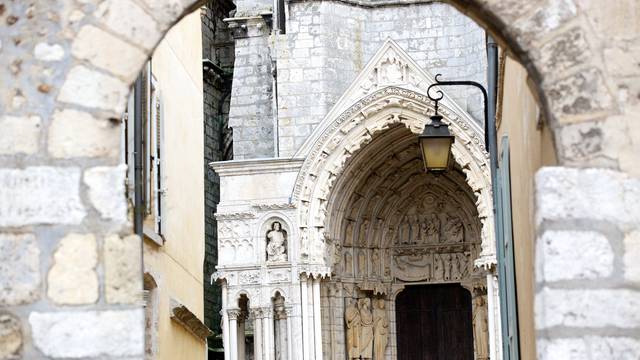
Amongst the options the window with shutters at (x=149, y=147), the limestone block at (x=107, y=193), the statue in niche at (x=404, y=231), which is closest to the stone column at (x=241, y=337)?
the statue in niche at (x=404, y=231)

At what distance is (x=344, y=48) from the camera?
83.8 ft

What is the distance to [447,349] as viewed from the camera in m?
26.7

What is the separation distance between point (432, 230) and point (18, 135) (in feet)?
68.6

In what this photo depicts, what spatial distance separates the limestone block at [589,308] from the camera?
228 inches

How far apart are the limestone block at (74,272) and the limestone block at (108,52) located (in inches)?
27.7

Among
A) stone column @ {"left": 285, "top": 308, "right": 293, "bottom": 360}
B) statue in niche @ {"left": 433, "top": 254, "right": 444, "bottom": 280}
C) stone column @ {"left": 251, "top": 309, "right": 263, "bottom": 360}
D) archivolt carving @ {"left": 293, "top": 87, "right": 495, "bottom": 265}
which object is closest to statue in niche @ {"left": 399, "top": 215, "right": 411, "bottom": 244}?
statue in niche @ {"left": 433, "top": 254, "right": 444, "bottom": 280}

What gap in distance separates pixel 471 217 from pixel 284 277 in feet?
13.5

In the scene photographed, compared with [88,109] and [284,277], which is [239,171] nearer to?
[284,277]

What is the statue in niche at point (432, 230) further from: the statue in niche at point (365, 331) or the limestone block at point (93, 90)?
the limestone block at point (93, 90)

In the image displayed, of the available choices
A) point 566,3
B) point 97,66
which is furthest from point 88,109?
point 566,3

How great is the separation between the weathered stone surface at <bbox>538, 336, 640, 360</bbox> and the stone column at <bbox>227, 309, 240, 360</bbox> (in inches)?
718

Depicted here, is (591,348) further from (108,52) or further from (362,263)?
(362,263)

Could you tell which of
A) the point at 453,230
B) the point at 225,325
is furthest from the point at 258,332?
the point at 453,230

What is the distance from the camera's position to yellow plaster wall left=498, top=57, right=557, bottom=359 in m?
7.20
